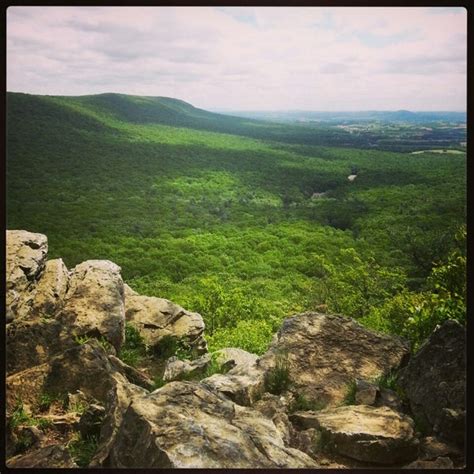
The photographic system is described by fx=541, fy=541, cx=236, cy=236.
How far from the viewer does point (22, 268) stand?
660 cm

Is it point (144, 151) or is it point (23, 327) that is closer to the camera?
point (23, 327)

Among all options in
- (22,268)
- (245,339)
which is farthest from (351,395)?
(245,339)

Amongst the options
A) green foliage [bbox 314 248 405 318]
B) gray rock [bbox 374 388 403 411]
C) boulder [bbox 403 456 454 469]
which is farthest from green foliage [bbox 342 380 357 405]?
green foliage [bbox 314 248 405 318]

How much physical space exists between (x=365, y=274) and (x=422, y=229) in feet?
50.2

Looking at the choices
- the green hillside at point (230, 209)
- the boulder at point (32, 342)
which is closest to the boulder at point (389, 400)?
the boulder at point (32, 342)

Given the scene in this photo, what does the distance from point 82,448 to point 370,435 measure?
2374mm

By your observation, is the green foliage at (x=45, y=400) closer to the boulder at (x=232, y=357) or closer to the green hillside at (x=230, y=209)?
the boulder at (x=232, y=357)

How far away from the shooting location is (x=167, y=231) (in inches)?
1569

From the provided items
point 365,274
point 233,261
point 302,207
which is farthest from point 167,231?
point 365,274

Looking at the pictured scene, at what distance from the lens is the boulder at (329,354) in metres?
5.62

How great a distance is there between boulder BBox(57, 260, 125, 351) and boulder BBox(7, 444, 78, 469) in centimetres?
244

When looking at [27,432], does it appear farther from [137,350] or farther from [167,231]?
[167,231]

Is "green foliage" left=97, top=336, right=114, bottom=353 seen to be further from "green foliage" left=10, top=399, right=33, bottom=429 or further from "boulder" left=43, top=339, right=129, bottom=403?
"green foliage" left=10, top=399, right=33, bottom=429

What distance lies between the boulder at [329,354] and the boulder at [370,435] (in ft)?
2.42
